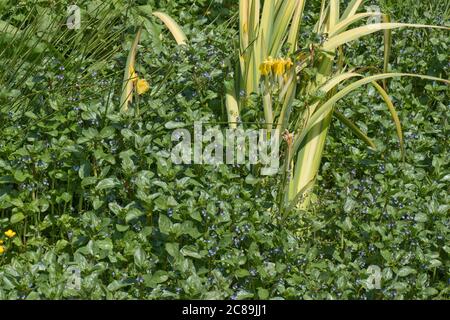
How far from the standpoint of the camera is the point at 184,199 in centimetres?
399

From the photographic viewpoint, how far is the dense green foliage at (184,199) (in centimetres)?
371

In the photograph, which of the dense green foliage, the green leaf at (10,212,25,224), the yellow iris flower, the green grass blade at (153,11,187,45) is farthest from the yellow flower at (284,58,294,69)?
the green leaf at (10,212,25,224)

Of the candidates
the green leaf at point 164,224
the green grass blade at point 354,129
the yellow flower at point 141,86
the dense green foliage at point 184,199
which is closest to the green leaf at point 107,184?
the dense green foliage at point 184,199

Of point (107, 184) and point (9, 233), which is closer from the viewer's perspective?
point (9, 233)

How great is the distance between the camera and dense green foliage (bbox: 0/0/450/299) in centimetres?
371

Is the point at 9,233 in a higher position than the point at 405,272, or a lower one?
higher

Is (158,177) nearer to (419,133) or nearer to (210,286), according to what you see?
(210,286)

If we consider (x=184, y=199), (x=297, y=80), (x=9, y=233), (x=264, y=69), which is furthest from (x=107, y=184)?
(x=297, y=80)

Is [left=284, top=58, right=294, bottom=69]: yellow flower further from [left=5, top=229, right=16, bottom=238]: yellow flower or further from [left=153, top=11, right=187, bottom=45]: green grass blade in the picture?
[left=5, top=229, right=16, bottom=238]: yellow flower

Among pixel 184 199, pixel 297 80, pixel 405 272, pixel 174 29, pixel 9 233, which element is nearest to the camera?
pixel 405 272

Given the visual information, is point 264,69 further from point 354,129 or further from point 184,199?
point 184,199

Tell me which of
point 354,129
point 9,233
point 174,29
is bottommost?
point 9,233
